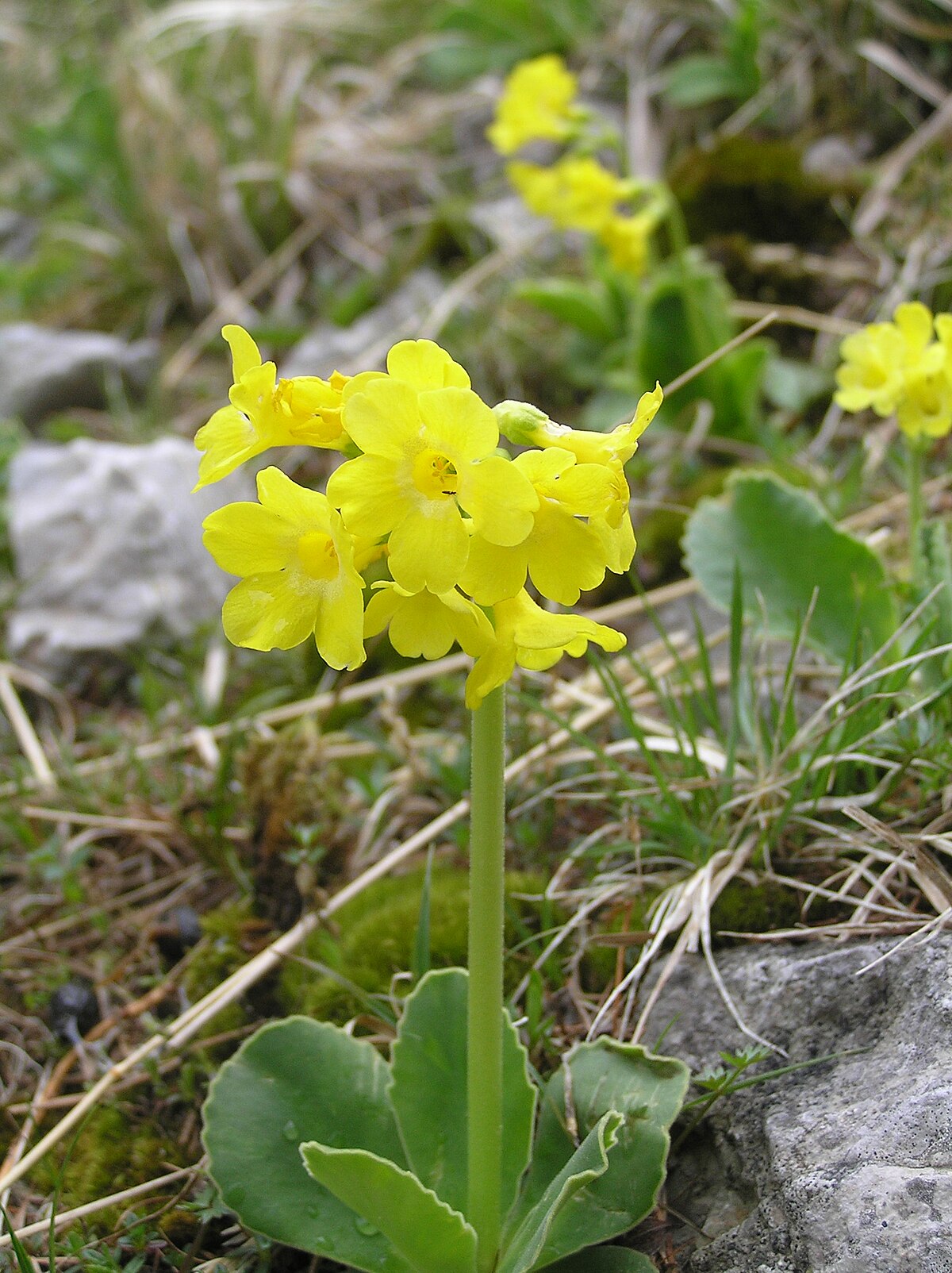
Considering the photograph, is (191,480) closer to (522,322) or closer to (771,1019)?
(522,322)

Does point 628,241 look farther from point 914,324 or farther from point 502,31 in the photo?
→ point 502,31

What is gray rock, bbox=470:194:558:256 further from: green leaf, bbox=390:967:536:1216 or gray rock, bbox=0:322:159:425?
green leaf, bbox=390:967:536:1216

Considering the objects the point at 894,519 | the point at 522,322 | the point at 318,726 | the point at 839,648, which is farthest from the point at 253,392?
the point at 522,322

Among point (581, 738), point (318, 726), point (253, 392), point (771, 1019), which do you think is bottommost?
point (318, 726)

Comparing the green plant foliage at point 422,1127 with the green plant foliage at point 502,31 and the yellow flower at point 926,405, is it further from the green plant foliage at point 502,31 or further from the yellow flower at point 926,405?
the green plant foliage at point 502,31

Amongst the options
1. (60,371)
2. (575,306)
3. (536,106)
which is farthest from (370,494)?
(60,371)

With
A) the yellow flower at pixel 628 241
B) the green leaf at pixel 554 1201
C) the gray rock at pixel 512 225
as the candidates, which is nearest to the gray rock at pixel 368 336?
the gray rock at pixel 512 225
